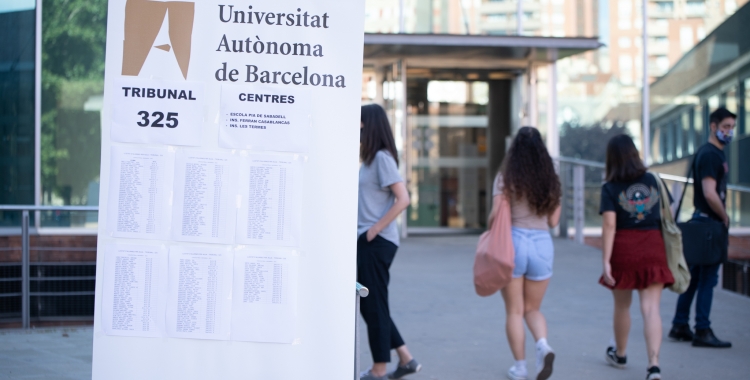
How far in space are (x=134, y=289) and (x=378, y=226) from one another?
1829 mm

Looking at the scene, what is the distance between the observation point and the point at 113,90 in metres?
3.07

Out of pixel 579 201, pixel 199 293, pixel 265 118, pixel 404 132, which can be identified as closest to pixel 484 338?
pixel 199 293

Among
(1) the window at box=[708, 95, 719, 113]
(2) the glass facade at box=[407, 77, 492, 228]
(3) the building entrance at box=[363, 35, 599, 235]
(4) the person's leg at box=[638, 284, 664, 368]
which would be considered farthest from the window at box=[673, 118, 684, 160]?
(4) the person's leg at box=[638, 284, 664, 368]

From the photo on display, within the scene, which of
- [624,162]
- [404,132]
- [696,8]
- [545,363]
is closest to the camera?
[545,363]

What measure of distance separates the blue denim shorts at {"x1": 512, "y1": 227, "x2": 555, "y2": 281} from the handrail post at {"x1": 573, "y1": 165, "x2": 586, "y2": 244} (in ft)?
25.7

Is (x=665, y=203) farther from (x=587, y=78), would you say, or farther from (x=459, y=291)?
(x=587, y=78)

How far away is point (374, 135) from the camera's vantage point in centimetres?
484

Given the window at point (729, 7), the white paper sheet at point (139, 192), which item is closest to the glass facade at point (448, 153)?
the window at point (729, 7)

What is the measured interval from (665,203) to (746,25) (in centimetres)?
1095

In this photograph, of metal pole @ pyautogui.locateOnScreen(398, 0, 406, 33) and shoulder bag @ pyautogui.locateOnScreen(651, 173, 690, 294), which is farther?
metal pole @ pyautogui.locateOnScreen(398, 0, 406, 33)

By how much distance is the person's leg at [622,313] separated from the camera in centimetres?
530

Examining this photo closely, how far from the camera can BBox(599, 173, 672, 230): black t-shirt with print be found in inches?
204

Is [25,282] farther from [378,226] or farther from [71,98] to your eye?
[378,226]

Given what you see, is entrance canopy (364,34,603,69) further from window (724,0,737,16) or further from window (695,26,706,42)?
window (724,0,737,16)
